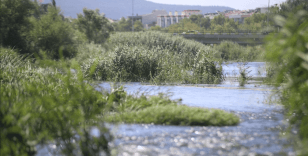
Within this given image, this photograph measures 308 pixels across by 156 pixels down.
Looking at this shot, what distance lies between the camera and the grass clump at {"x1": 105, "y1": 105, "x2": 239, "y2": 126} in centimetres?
666

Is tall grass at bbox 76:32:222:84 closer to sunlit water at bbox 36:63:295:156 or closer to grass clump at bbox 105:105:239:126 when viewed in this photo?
sunlit water at bbox 36:63:295:156

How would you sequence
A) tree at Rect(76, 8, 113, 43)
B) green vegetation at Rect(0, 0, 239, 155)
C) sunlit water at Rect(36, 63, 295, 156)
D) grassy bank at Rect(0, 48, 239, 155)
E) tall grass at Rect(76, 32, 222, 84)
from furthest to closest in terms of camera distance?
tree at Rect(76, 8, 113, 43), tall grass at Rect(76, 32, 222, 84), sunlit water at Rect(36, 63, 295, 156), green vegetation at Rect(0, 0, 239, 155), grassy bank at Rect(0, 48, 239, 155)

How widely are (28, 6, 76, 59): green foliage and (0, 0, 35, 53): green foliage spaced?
733mm

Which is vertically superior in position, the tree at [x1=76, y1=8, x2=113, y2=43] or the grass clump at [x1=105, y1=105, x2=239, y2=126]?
the tree at [x1=76, y1=8, x2=113, y2=43]

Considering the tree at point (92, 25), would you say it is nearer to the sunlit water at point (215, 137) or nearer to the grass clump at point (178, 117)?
the grass clump at point (178, 117)

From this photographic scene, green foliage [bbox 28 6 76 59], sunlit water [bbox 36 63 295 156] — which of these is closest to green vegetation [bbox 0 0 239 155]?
green foliage [bbox 28 6 76 59]

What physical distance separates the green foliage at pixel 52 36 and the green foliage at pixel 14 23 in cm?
73

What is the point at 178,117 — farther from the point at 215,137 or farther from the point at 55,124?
the point at 55,124

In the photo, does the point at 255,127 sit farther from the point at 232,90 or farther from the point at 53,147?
the point at 232,90

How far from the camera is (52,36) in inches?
1104

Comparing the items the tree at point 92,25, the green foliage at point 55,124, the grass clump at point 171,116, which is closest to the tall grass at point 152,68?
the grass clump at point 171,116

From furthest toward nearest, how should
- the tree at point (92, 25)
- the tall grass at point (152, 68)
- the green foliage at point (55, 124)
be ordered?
the tree at point (92, 25) → the tall grass at point (152, 68) → the green foliage at point (55, 124)

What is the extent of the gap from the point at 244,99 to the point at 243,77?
397cm

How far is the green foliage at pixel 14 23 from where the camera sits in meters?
25.5
